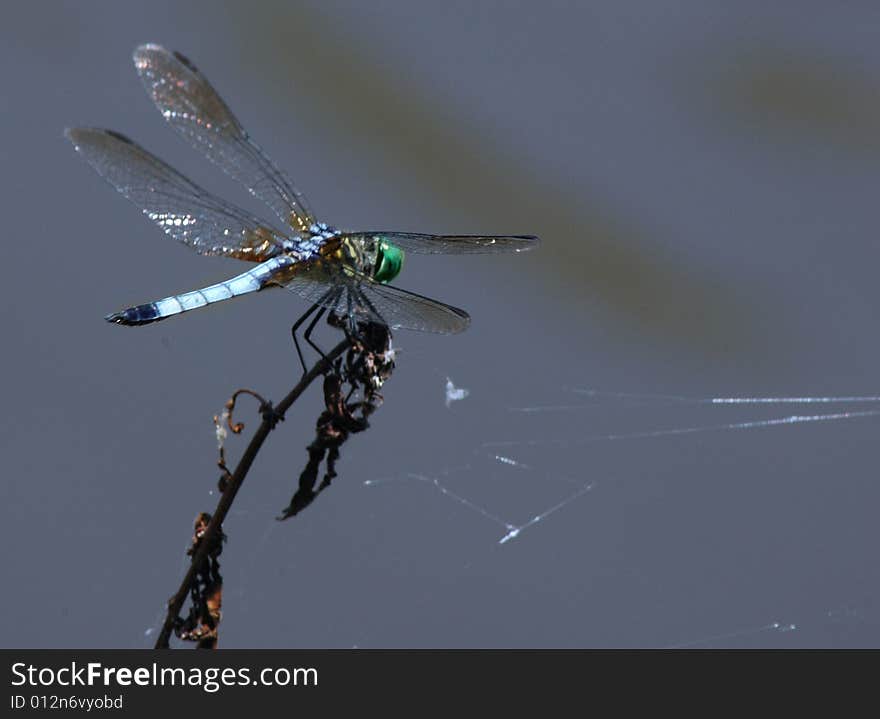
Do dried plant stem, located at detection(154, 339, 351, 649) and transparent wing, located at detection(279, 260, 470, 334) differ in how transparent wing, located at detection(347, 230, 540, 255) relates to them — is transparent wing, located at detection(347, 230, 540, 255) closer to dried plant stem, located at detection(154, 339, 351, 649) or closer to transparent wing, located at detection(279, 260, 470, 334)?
transparent wing, located at detection(279, 260, 470, 334)

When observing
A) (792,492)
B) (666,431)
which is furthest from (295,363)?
(792,492)

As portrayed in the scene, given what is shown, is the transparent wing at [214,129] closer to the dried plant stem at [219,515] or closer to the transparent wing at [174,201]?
the transparent wing at [174,201]

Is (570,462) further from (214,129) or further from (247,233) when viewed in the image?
(214,129)

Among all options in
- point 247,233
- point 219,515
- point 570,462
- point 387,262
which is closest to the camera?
point 219,515

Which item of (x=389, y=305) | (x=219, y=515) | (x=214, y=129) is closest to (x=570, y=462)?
(x=389, y=305)

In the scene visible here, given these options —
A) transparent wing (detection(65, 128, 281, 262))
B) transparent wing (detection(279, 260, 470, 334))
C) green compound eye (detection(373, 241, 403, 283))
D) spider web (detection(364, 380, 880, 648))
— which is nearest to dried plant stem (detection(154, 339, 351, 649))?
transparent wing (detection(279, 260, 470, 334))

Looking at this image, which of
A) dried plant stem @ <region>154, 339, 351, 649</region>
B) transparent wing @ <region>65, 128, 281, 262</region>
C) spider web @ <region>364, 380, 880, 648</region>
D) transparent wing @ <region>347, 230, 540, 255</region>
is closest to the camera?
dried plant stem @ <region>154, 339, 351, 649</region>

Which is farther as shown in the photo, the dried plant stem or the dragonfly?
the dragonfly
